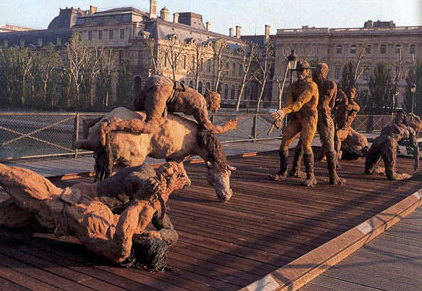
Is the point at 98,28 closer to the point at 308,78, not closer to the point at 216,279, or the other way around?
the point at 308,78

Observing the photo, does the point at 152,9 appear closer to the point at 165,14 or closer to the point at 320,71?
the point at 165,14

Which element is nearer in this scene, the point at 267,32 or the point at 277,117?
the point at 277,117

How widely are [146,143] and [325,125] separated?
177 inches

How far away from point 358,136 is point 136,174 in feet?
32.6

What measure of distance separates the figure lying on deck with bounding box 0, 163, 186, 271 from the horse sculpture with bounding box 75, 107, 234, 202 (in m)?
1.15

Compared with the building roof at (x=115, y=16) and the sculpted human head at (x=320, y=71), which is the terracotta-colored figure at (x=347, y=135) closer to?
the sculpted human head at (x=320, y=71)

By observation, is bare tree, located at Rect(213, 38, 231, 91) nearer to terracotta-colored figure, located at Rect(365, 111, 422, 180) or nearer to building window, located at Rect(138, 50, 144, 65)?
building window, located at Rect(138, 50, 144, 65)

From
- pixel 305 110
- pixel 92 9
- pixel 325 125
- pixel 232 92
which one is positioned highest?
pixel 92 9

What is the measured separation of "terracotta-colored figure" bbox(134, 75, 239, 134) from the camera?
591cm

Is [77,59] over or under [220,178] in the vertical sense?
over

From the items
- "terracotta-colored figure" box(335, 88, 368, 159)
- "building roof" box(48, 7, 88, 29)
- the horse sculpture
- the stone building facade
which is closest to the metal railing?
"terracotta-colored figure" box(335, 88, 368, 159)

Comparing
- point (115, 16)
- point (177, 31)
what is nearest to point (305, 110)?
point (177, 31)

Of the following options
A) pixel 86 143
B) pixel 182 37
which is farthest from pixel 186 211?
pixel 182 37

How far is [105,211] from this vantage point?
14.1 feet
